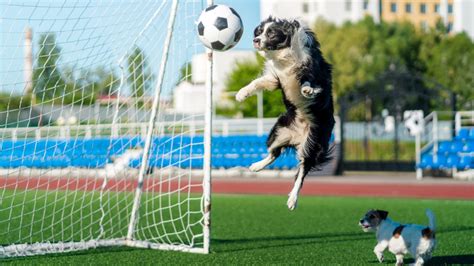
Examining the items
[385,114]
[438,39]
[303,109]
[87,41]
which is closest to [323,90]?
[303,109]

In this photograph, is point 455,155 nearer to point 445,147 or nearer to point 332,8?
point 445,147

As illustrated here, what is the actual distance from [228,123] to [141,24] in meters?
17.4

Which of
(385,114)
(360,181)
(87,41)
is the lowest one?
(360,181)

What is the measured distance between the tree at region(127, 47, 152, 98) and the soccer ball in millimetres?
2292

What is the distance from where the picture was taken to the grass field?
8805 mm

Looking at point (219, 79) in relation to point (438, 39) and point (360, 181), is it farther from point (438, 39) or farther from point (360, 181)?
point (360, 181)

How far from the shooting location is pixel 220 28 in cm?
820

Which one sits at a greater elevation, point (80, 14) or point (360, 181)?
point (80, 14)

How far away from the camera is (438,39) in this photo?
69.0 m

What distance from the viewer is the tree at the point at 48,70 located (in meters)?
9.27

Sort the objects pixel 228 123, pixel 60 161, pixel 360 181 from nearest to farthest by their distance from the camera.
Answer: pixel 60 161
pixel 360 181
pixel 228 123

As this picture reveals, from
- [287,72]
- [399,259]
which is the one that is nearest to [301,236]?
[399,259]

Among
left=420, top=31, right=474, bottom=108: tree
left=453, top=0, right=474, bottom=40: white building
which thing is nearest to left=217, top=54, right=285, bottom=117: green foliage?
left=420, top=31, right=474, bottom=108: tree

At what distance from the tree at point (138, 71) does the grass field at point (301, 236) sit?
220cm
